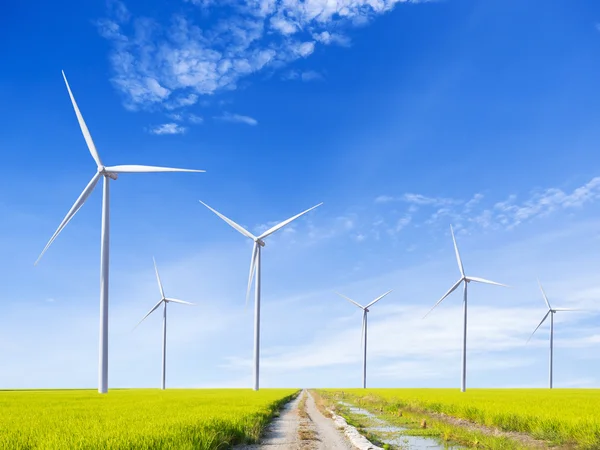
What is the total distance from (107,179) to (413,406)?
4091cm

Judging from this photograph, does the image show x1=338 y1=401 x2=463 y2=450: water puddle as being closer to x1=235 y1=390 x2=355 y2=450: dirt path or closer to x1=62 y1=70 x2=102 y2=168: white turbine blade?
x1=235 y1=390 x2=355 y2=450: dirt path

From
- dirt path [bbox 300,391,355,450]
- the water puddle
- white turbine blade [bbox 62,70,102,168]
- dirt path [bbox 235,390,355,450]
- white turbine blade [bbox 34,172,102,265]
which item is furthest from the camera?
white turbine blade [bbox 62,70,102,168]

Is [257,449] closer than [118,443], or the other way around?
[118,443]

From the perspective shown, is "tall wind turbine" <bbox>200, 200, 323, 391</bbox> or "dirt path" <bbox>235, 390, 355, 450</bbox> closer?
"dirt path" <bbox>235, 390, 355, 450</bbox>

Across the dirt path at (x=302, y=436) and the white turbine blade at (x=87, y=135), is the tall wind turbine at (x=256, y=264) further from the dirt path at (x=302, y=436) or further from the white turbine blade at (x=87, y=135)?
the dirt path at (x=302, y=436)

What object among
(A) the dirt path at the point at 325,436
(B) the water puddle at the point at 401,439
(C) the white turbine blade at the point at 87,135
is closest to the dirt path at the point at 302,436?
(A) the dirt path at the point at 325,436

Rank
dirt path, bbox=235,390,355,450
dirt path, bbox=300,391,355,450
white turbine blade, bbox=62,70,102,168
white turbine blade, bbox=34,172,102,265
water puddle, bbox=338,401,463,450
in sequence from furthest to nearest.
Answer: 1. white turbine blade, bbox=62,70,102,168
2. white turbine blade, bbox=34,172,102,265
3. water puddle, bbox=338,401,463,450
4. dirt path, bbox=235,390,355,450
5. dirt path, bbox=300,391,355,450

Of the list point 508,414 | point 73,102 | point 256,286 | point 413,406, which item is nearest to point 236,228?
point 256,286

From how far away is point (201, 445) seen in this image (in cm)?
1766

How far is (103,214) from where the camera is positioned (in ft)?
191

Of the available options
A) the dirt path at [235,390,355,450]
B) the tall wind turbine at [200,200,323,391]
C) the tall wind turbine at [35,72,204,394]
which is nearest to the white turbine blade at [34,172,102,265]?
the tall wind turbine at [35,72,204,394]

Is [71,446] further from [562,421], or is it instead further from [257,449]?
[562,421]

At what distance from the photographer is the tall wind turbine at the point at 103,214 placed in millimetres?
54188

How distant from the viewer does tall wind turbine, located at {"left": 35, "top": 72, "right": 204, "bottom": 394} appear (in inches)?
2133
